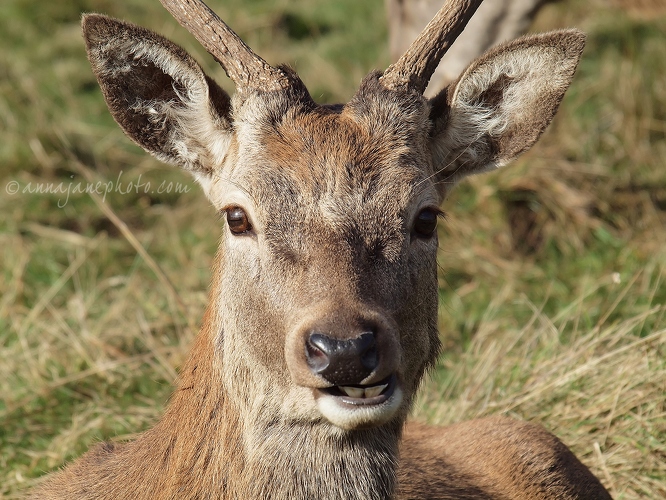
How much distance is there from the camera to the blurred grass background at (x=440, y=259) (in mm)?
5230

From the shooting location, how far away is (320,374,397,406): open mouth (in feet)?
10.2

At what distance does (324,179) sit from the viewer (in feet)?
11.3

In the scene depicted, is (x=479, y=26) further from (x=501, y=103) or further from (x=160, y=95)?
(x=160, y=95)

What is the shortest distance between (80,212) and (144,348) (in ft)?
8.64

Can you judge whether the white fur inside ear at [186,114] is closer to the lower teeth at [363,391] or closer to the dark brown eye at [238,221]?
the dark brown eye at [238,221]

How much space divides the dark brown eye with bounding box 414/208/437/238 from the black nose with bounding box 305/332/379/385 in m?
0.72

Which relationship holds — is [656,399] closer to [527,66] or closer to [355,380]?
[527,66]

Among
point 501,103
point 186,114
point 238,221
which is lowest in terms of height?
point 238,221

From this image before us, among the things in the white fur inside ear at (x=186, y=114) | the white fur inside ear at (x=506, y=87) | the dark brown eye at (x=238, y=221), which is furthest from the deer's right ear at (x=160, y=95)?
the white fur inside ear at (x=506, y=87)

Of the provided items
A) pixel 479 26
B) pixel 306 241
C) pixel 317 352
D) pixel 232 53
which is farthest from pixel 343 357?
pixel 479 26

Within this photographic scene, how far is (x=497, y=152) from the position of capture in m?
4.33

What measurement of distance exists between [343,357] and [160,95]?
1.66m

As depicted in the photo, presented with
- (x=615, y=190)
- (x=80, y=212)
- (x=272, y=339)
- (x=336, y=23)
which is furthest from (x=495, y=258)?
(x=336, y=23)

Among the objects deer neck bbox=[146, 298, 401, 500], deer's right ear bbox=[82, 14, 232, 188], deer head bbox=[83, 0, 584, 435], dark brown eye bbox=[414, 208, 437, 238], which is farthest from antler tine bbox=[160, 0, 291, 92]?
deer neck bbox=[146, 298, 401, 500]
